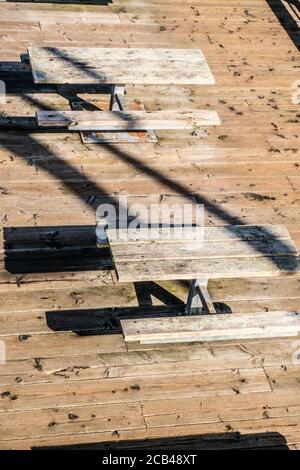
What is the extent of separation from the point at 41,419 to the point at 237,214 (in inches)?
107

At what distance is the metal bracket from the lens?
5.89 meters

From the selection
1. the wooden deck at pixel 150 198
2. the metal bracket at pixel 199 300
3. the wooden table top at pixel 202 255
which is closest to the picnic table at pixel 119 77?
the wooden deck at pixel 150 198

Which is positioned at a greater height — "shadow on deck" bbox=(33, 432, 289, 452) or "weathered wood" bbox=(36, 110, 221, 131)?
"weathered wood" bbox=(36, 110, 221, 131)

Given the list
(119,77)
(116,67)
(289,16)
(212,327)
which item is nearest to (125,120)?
(119,77)

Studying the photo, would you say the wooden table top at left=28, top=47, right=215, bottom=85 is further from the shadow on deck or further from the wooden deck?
the shadow on deck

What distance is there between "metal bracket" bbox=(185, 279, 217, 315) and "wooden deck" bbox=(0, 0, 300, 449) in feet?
0.87

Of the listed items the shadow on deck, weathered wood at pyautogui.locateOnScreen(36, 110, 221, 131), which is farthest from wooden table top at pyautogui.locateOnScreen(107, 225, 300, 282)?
weathered wood at pyautogui.locateOnScreen(36, 110, 221, 131)

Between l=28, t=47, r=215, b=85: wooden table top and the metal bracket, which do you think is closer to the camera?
the metal bracket

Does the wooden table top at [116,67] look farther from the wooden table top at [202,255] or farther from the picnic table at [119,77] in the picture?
the wooden table top at [202,255]

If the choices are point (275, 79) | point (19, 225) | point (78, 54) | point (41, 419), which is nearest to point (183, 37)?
point (275, 79)

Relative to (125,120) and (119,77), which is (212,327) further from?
(119,77)

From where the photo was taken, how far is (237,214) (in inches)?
282

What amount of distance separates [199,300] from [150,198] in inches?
56.6

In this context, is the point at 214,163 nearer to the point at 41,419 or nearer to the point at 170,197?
the point at 170,197
